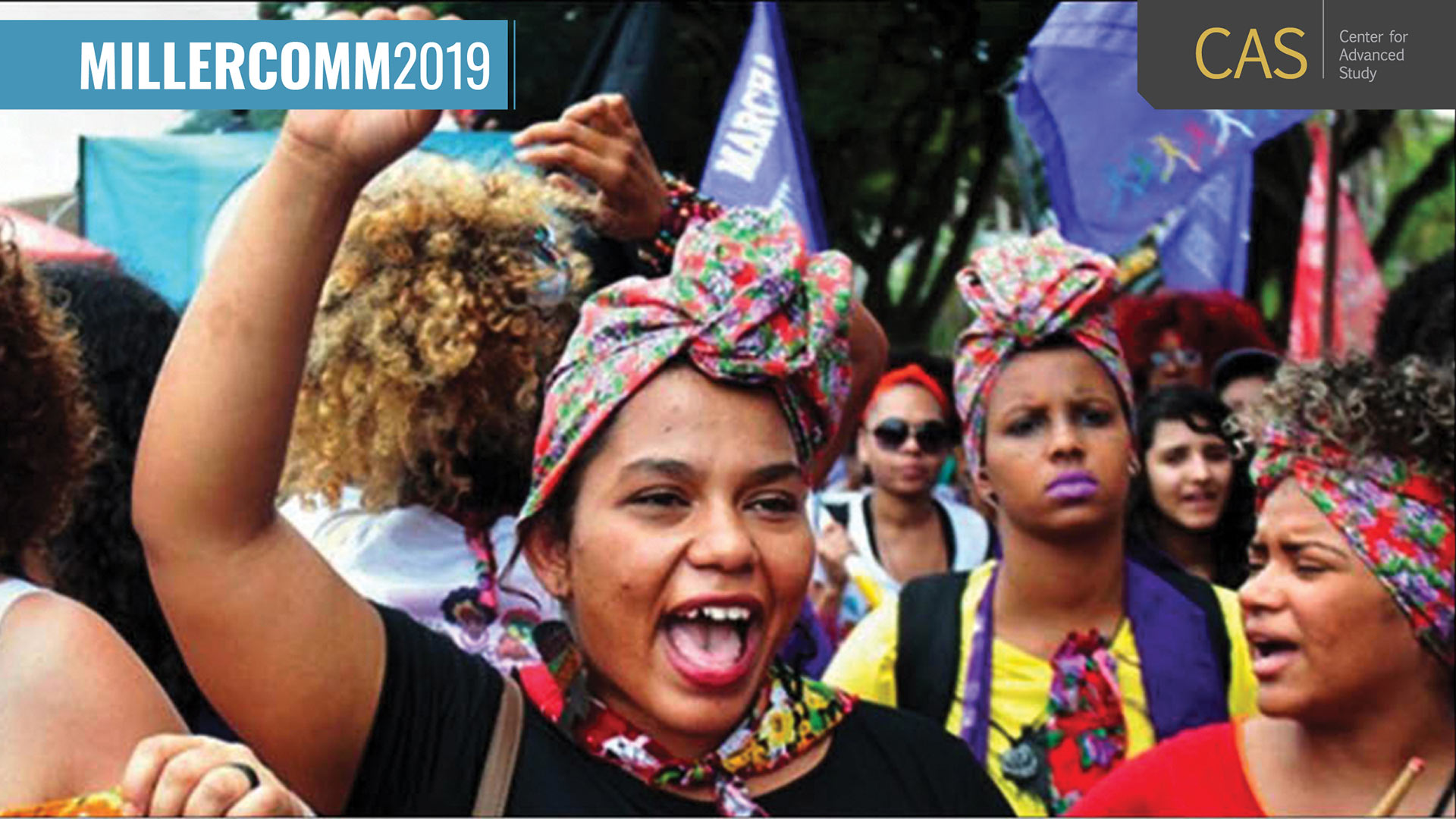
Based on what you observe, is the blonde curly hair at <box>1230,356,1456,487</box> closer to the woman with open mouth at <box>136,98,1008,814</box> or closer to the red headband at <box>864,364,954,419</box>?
the woman with open mouth at <box>136,98,1008,814</box>

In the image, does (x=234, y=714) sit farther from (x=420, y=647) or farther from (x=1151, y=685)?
(x=1151, y=685)

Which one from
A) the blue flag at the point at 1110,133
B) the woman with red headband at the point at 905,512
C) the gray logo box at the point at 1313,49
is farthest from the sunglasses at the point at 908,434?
the blue flag at the point at 1110,133

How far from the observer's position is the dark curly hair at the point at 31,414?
2.86 meters

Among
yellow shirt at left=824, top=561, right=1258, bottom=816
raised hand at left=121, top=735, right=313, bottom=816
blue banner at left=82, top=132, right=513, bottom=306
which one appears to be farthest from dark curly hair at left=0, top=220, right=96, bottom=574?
blue banner at left=82, top=132, right=513, bottom=306

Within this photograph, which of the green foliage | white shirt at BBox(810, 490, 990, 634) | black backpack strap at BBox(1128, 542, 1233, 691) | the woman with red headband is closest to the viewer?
black backpack strap at BBox(1128, 542, 1233, 691)

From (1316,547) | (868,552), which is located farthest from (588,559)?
(868,552)

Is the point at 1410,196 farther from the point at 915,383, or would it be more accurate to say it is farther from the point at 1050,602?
the point at 1050,602

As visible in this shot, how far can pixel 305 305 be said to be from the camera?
2447 mm

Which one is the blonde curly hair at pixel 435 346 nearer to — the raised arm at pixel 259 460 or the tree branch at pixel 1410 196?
the raised arm at pixel 259 460

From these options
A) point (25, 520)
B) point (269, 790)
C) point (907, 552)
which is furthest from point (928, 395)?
point (269, 790)

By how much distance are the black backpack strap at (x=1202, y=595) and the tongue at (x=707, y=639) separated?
197cm

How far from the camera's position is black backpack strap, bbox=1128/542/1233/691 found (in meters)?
4.52

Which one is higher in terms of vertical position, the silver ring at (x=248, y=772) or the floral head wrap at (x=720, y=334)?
the floral head wrap at (x=720, y=334)

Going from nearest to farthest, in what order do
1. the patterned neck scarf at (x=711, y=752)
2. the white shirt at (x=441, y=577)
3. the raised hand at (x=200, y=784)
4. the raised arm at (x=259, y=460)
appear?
the raised hand at (x=200, y=784) < the raised arm at (x=259, y=460) < the patterned neck scarf at (x=711, y=752) < the white shirt at (x=441, y=577)
